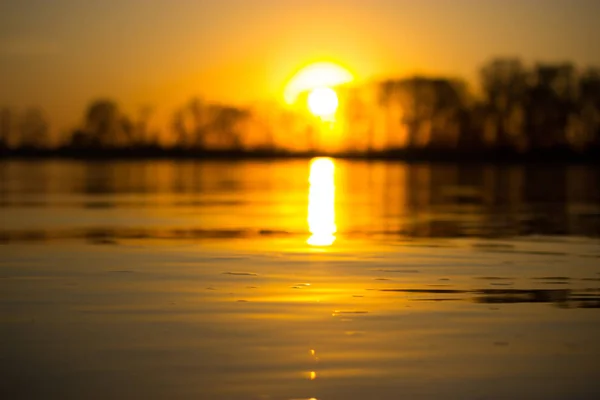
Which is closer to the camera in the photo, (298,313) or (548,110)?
(298,313)

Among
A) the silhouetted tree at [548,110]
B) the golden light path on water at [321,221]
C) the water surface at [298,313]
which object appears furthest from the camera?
the silhouetted tree at [548,110]

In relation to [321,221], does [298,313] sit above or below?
below

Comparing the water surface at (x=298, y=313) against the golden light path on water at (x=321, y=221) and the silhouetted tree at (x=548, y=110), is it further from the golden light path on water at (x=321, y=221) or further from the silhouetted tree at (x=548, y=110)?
the silhouetted tree at (x=548, y=110)

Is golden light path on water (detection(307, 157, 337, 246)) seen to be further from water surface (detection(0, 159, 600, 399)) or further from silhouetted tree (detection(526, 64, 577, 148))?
silhouetted tree (detection(526, 64, 577, 148))

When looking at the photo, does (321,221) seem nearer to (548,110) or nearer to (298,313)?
(298,313)

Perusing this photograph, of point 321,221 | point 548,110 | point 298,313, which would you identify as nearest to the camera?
point 298,313

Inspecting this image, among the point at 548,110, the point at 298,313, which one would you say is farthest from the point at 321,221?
the point at 548,110

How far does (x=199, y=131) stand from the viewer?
199m

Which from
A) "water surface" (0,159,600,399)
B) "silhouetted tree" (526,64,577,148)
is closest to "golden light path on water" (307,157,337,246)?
"water surface" (0,159,600,399)

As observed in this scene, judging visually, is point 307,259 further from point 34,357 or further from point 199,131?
point 199,131

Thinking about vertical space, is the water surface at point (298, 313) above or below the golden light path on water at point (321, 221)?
below

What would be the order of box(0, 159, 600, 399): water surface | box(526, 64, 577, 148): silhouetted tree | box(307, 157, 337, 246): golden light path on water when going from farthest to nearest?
box(526, 64, 577, 148): silhouetted tree
box(307, 157, 337, 246): golden light path on water
box(0, 159, 600, 399): water surface

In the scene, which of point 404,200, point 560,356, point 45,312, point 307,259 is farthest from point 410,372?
point 404,200

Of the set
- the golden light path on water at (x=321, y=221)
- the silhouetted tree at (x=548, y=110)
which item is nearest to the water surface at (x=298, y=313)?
the golden light path on water at (x=321, y=221)
